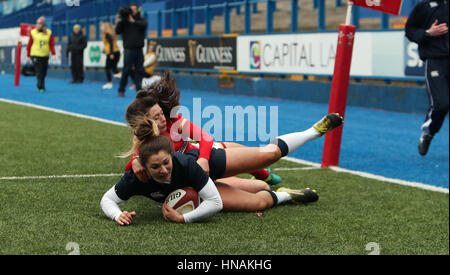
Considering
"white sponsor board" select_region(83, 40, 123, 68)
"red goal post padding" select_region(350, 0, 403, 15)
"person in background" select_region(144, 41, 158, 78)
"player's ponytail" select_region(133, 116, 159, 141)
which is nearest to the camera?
"red goal post padding" select_region(350, 0, 403, 15)

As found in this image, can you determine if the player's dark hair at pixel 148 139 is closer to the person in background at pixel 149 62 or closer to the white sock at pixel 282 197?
the white sock at pixel 282 197

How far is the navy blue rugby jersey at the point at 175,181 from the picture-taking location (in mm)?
4402

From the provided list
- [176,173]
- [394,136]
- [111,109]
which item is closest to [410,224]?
[176,173]

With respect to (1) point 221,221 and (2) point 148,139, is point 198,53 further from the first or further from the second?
(2) point 148,139

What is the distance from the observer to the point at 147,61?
21.5 m

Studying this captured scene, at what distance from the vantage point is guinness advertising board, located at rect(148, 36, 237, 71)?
20305mm

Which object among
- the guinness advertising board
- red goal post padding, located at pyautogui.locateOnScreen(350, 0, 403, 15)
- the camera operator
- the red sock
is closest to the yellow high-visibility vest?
the guinness advertising board

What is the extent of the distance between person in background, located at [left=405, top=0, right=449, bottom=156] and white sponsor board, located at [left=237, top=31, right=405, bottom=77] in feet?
21.4

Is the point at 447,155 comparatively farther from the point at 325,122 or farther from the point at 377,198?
the point at 325,122

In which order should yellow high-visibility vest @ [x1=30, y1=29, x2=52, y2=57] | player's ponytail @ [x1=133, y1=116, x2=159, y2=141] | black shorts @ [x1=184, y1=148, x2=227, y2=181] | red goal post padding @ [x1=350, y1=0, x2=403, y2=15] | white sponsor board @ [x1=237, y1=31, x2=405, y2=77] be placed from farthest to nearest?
1. yellow high-visibility vest @ [x1=30, y1=29, x2=52, y2=57]
2. white sponsor board @ [x1=237, y1=31, x2=405, y2=77]
3. black shorts @ [x1=184, y1=148, x2=227, y2=181]
4. player's ponytail @ [x1=133, y1=116, x2=159, y2=141]
5. red goal post padding @ [x1=350, y1=0, x2=403, y2=15]

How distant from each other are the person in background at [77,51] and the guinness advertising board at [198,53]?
368cm

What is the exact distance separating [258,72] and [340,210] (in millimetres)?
13721

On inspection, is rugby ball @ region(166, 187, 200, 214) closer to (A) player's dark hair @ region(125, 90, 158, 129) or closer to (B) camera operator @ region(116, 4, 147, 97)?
(A) player's dark hair @ region(125, 90, 158, 129)

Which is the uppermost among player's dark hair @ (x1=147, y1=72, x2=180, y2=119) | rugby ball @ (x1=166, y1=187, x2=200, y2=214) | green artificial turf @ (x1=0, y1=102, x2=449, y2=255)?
player's dark hair @ (x1=147, y1=72, x2=180, y2=119)
